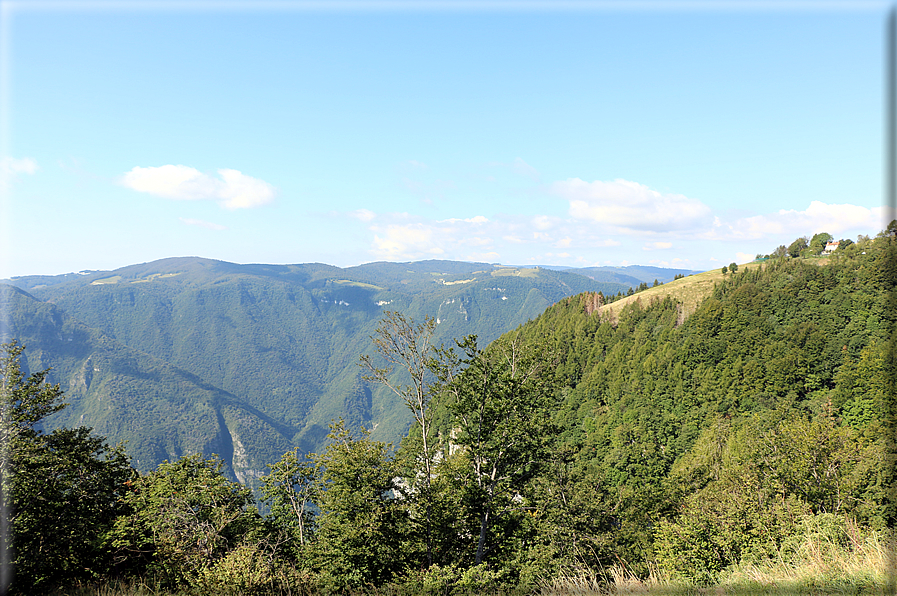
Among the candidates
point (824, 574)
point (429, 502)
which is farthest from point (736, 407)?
point (824, 574)

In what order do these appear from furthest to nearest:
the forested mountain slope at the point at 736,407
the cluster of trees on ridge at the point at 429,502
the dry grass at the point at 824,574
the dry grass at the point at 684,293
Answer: the dry grass at the point at 684,293 < the forested mountain slope at the point at 736,407 < the cluster of trees on ridge at the point at 429,502 < the dry grass at the point at 824,574

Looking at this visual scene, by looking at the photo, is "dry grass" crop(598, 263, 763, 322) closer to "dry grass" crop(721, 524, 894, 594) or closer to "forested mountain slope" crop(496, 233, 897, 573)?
"forested mountain slope" crop(496, 233, 897, 573)

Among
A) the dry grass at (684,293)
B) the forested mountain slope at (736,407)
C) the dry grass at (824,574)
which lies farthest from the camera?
Result: the dry grass at (684,293)

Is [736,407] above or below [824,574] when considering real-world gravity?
below

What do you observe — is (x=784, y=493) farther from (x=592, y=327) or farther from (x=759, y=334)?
(x=592, y=327)

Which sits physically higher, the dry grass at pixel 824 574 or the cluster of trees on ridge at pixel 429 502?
the dry grass at pixel 824 574

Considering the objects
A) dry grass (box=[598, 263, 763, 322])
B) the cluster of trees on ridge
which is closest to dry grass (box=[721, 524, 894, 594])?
the cluster of trees on ridge

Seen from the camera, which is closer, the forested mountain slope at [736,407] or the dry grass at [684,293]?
the forested mountain slope at [736,407]

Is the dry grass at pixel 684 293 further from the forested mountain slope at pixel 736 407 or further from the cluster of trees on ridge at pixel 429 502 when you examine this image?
the cluster of trees on ridge at pixel 429 502

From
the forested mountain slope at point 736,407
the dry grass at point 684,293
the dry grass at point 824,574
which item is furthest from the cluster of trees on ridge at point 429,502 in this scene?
the dry grass at point 684,293

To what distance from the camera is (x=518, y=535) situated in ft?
74.7

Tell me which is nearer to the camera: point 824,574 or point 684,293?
point 824,574

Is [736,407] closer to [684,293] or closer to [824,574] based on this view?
[684,293]

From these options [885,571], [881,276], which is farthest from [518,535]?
[881,276]
